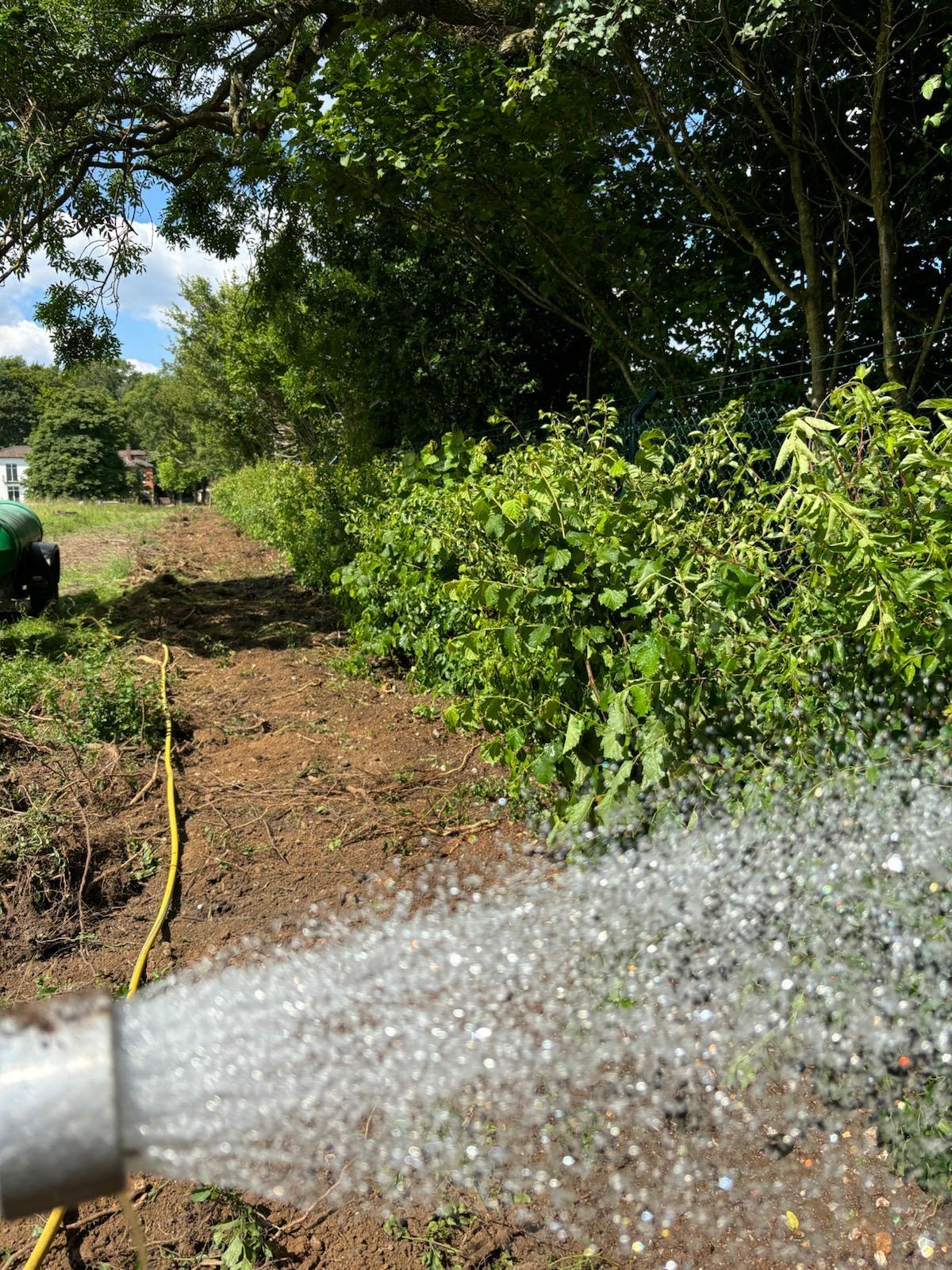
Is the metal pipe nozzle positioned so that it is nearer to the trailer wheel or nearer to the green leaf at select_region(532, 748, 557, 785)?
the green leaf at select_region(532, 748, 557, 785)

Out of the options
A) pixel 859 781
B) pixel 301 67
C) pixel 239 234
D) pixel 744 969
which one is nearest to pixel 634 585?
pixel 859 781

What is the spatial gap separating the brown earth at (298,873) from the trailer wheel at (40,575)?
660mm

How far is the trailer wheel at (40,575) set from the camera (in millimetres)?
8365

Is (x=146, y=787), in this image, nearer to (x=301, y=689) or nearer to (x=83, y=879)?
(x=83, y=879)

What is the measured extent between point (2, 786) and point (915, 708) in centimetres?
400

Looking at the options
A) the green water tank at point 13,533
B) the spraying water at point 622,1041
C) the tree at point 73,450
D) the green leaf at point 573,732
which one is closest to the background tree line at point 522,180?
the green water tank at point 13,533

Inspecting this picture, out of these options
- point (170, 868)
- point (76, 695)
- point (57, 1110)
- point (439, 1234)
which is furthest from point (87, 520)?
point (57, 1110)

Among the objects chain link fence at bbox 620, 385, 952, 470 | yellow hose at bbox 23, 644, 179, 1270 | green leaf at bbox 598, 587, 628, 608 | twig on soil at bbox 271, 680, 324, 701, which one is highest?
chain link fence at bbox 620, 385, 952, 470

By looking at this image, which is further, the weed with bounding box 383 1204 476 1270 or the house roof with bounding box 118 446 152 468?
the house roof with bounding box 118 446 152 468

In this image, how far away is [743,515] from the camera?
9.70ft

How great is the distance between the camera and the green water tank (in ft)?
→ 25.2

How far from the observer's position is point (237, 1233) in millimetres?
2090

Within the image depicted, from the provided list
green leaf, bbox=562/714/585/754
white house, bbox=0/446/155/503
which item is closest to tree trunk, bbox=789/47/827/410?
green leaf, bbox=562/714/585/754

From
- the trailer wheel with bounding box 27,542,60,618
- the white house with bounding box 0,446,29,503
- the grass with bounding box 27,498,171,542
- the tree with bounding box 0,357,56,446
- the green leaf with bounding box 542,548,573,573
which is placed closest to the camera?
the green leaf with bounding box 542,548,573,573
